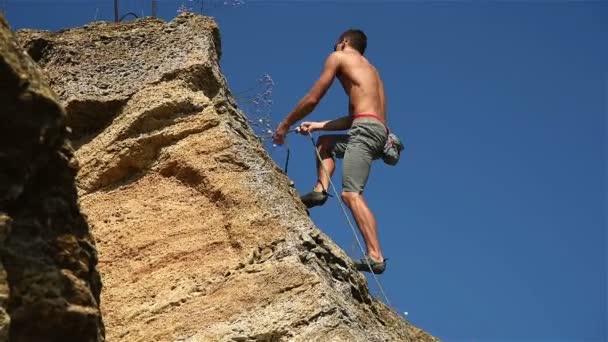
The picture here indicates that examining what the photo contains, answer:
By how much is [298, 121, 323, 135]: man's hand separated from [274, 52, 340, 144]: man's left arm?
10cm

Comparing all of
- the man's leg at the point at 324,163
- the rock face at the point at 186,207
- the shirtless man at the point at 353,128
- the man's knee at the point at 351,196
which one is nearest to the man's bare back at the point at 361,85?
the shirtless man at the point at 353,128

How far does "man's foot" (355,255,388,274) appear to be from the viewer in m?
8.17

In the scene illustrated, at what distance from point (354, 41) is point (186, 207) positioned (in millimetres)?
2845

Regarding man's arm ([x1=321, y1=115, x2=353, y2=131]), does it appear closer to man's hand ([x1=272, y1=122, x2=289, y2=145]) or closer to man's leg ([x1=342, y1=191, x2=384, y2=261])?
man's hand ([x1=272, y1=122, x2=289, y2=145])

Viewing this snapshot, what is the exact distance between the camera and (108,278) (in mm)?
7336

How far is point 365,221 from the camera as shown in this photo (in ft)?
27.8

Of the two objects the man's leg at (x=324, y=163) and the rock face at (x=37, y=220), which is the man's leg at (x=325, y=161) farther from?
the rock face at (x=37, y=220)

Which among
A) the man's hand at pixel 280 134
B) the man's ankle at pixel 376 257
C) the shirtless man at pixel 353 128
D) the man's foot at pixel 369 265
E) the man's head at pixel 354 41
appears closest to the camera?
the man's foot at pixel 369 265

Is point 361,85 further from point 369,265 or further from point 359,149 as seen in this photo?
point 369,265

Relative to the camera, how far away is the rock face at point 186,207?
6582 mm

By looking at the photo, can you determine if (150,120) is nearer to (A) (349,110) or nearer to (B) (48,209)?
(A) (349,110)

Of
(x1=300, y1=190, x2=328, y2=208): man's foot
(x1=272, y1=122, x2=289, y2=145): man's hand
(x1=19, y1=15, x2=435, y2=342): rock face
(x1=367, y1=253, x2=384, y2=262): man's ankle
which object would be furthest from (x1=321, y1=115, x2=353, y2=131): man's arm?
(x1=367, y1=253, x2=384, y2=262): man's ankle

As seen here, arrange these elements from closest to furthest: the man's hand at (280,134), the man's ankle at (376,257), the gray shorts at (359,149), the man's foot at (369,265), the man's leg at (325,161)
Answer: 1. the man's foot at (369,265)
2. the man's ankle at (376,257)
3. the gray shorts at (359,149)
4. the man's leg at (325,161)
5. the man's hand at (280,134)

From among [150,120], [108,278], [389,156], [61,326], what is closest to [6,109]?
[61,326]
